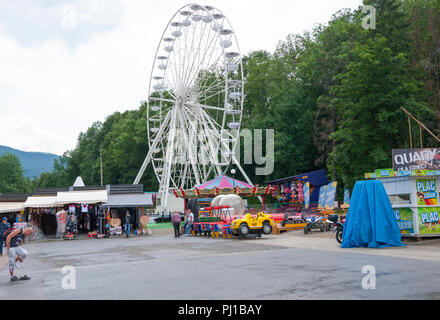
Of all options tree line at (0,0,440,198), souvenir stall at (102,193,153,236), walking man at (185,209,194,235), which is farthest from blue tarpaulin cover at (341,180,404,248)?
souvenir stall at (102,193,153,236)

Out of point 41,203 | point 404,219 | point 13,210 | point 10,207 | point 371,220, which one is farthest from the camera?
point 10,207

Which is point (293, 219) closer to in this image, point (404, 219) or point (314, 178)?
point (404, 219)

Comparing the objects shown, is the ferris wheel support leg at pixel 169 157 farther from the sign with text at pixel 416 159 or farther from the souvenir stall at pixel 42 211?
the sign with text at pixel 416 159

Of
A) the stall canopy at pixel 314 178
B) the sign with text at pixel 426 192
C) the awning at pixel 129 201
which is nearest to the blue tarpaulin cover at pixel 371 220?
the sign with text at pixel 426 192

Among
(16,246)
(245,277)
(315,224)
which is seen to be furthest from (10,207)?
(245,277)

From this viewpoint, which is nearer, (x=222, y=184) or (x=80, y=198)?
(x=80, y=198)

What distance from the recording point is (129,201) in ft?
118

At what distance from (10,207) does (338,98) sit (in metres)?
27.8

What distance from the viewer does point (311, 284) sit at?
30.6 ft

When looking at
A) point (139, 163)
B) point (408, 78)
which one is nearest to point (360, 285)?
point (408, 78)

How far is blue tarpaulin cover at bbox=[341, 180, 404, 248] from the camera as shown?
17453mm

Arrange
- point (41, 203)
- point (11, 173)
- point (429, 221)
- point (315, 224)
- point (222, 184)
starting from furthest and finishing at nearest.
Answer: point (11, 173)
point (222, 184)
point (41, 203)
point (315, 224)
point (429, 221)

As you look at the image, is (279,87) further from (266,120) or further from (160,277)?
(160,277)
